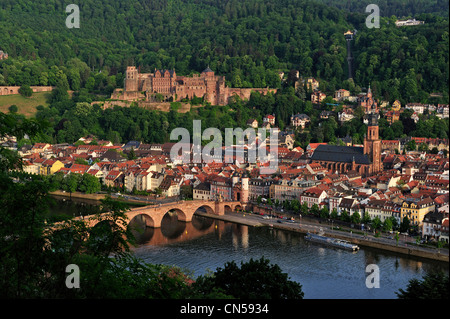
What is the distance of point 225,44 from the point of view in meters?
46.9

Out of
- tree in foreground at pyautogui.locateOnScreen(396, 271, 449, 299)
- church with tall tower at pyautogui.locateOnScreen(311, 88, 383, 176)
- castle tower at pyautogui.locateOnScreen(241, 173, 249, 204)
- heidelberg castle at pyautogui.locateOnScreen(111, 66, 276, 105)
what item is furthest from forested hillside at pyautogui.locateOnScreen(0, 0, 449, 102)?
tree in foreground at pyautogui.locateOnScreen(396, 271, 449, 299)

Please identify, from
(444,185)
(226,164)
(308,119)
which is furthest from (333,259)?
(308,119)

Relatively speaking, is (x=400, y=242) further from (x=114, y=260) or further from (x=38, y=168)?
(x=38, y=168)

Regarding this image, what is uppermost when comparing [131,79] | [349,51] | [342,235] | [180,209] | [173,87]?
[349,51]

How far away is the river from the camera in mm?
12523

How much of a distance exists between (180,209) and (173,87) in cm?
1854

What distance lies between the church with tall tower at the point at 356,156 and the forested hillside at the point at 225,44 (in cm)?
721

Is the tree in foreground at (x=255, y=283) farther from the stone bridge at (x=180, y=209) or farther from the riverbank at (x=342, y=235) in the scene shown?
the stone bridge at (x=180, y=209)

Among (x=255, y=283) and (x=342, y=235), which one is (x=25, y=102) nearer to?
(x=342, y=235)

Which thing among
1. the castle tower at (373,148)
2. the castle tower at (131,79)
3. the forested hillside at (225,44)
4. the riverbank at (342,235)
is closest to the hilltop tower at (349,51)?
the forested hillside at (225,44)

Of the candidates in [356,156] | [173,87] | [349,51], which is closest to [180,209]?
[356,156]

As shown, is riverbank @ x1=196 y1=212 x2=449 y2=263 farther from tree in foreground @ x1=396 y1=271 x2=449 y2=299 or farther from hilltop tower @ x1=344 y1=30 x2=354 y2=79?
hilltop tower @ x1=344 y1=30 x2=354 y2=79

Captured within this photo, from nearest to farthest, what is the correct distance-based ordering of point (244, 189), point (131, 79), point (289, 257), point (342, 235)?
point (289, 257) → point (342, 235) → point (244, 189) → point (131, 79)

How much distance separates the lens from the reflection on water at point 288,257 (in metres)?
12.6
